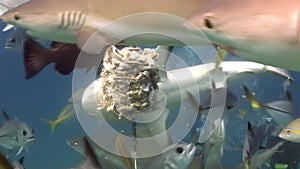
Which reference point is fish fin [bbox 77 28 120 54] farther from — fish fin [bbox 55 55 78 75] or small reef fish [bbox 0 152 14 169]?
small reef fish [bbox 0 152 14 169]

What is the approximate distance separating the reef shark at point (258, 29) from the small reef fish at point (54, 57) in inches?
28.3

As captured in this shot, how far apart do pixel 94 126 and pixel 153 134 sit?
0.39 m

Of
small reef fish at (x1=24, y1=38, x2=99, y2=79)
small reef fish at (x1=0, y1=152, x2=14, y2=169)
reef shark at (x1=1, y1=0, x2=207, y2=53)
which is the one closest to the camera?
small reef fish at (x1=0, y1=152, x2=14, y2=169)

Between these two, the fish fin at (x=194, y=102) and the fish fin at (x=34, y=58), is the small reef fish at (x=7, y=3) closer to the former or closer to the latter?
the fish fin at (x=34, y=58)

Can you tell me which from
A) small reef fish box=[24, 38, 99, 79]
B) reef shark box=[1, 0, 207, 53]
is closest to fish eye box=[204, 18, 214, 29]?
reef shark box=[1, 0, 207, 53]

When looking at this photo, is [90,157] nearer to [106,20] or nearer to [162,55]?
[106,20]

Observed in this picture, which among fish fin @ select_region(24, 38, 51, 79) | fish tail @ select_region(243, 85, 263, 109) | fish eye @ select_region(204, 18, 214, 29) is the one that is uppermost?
fish eye @ select_region(204, 18, 214, 29)

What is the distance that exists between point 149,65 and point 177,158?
2.26ft

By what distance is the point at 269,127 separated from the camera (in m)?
5.22

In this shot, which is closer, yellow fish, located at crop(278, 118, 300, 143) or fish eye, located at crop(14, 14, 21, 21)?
fish eye, located at crop(14, 14, 21, 21)

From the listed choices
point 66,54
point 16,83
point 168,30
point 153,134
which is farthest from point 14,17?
point 16,83

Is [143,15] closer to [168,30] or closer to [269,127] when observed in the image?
[168,30]

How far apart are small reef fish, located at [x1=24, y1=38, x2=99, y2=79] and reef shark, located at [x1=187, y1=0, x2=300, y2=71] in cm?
72

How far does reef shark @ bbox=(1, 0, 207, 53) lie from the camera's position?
151 cm
